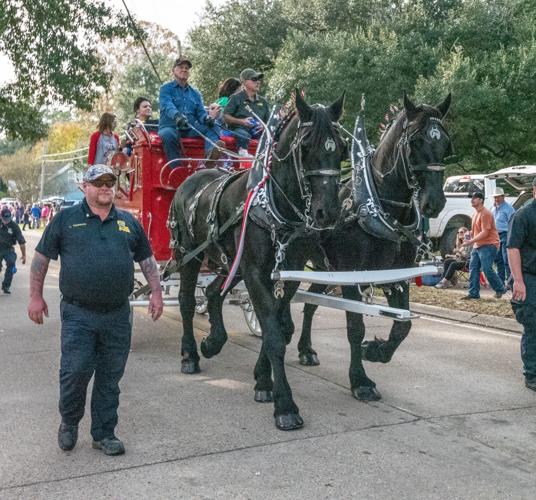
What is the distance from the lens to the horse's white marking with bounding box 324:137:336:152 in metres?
5.25

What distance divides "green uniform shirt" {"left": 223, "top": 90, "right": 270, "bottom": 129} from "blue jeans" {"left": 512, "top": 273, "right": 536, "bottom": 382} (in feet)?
10.2

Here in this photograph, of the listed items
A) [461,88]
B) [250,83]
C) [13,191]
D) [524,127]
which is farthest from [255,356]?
[13,191]

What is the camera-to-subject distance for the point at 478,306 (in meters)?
11.6

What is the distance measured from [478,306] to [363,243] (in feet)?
20.1

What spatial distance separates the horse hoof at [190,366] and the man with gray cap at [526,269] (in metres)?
3.05

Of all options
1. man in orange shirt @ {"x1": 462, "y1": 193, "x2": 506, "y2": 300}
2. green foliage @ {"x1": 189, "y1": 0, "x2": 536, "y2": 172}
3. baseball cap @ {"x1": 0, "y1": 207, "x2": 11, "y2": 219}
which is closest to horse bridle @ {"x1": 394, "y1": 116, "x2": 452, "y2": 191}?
man in orange shirt @ {"x1": 462, "y1": 193, "x2": 506, "y2": 300}

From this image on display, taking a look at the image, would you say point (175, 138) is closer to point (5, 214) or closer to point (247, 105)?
point (247, 105)

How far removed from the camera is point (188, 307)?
753 centimetres

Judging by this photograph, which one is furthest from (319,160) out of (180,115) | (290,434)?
(180,115)

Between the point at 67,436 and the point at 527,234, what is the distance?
427cm

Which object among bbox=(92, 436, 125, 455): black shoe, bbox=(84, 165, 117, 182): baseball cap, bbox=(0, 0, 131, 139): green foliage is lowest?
bbox=(92, 436, 125, 455): black shoe

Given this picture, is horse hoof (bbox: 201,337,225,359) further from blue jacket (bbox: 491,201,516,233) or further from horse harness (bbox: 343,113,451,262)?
blue jacket (bbox: 491,201,516,233)

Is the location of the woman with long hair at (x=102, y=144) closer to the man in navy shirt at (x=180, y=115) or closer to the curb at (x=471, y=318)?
the man in navy shirt at (x=180, y=115)

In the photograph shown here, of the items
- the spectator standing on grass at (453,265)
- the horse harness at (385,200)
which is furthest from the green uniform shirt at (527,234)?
the spectator standing on grass at (453,265)
